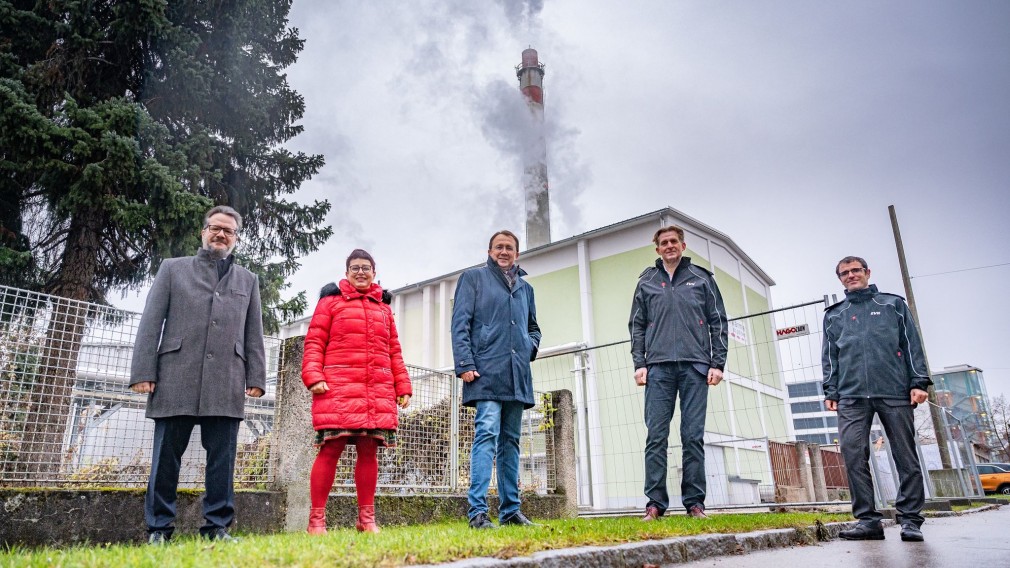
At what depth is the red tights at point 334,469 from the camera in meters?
3.86

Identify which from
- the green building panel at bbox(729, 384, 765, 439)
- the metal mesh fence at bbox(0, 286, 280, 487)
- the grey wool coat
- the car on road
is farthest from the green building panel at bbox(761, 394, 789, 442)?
the car on road

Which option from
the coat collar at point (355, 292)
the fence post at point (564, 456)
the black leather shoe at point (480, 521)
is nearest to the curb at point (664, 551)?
the black leather shoe at point (480, 521)

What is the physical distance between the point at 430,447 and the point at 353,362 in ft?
7.59

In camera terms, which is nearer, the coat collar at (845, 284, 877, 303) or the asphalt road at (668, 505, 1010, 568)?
the asphalt road at (668, 505, 1010, 568)

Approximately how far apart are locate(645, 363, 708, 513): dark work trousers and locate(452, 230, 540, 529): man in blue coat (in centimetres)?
96

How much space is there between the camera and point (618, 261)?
17.1 metres

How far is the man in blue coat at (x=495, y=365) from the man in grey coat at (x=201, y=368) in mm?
1293

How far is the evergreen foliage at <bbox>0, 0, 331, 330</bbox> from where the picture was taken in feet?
26.4

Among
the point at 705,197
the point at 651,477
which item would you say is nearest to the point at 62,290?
the point at 651,477

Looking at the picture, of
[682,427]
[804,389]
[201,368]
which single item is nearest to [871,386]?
[682,427]

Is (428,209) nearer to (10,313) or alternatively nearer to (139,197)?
A: (139,197)

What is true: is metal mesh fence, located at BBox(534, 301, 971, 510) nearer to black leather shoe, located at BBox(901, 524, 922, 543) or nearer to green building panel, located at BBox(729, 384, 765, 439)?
green building panel, located at BBox(729, 384, 765, 439)

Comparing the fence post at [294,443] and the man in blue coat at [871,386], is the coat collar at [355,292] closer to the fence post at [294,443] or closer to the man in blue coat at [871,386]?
the fence post at [294,443]

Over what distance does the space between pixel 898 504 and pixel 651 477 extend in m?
1.55
